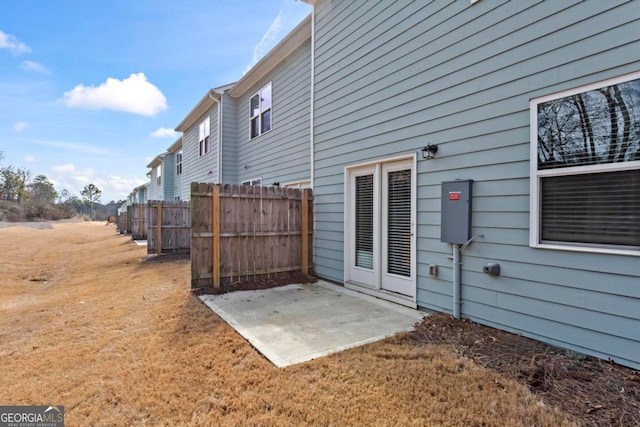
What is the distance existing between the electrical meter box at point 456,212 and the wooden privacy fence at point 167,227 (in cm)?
964

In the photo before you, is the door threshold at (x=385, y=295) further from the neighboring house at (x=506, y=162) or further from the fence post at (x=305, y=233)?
the fence post at (x=305, y=233)

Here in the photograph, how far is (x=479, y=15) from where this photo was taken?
377 centimetres

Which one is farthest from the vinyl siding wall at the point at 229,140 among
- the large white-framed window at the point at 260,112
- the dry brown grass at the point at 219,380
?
the dry brown grass at the point at 219,380

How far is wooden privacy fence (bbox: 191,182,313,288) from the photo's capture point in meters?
5.71

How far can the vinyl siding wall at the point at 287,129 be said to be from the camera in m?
7.49

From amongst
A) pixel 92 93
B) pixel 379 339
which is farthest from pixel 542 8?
pixel 92 93

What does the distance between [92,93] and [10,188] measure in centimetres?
2311

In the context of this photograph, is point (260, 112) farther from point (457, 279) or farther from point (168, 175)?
point (168, 175)

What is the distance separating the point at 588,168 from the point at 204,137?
1335 cm

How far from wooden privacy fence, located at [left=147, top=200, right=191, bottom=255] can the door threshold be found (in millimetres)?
7641

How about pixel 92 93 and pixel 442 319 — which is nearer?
pixel 442 319

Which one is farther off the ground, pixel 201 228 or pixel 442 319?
pixel 201 228

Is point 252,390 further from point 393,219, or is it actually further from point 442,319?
point 393,219
